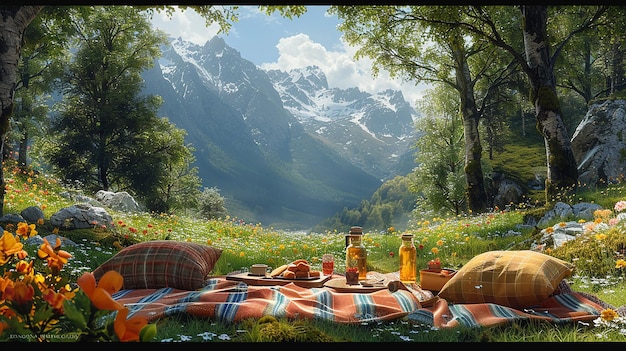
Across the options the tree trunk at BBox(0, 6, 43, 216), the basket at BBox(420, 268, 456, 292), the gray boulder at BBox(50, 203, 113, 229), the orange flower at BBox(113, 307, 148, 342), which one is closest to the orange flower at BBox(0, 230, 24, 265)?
the orange flower at BBox(113, 307, 148, 342)

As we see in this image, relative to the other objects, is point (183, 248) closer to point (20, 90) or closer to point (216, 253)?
point (216, 253)

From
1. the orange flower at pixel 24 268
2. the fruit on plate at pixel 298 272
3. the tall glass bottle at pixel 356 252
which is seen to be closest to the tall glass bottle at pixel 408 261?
the tall glass bottle at pixel 356 252

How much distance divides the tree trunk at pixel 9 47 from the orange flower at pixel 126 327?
9757 mm

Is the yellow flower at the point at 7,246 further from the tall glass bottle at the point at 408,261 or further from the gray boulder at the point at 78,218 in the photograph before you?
the gray boulder at the point at 78,218

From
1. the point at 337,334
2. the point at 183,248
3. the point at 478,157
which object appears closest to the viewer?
the point at 337,334

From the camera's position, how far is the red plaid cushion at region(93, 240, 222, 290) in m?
6.20

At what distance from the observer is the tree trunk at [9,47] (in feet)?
30.0

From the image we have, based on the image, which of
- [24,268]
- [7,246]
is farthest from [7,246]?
[24,268]

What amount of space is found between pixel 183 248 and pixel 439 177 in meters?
30.5

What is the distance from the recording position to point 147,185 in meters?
29.0

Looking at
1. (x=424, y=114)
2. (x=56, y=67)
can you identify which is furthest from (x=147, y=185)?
(x=424, y=114)

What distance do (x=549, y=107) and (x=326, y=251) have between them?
7.64 m

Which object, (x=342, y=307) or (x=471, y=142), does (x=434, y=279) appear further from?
(x=471, y=142)

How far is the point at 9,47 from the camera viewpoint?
30.3ft
